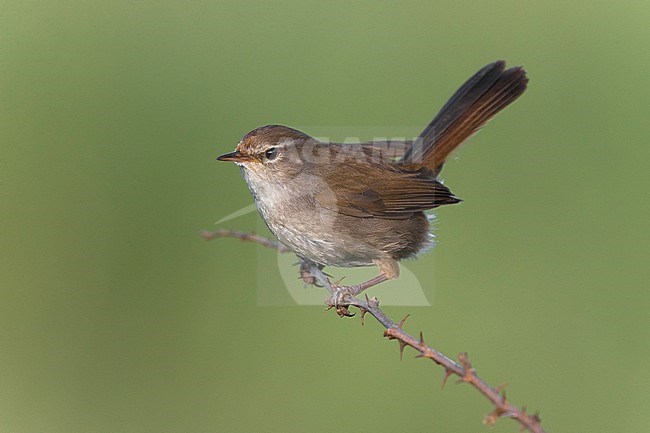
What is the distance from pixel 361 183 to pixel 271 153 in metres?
0.57

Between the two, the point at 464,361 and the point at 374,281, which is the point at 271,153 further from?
the point at 464,361

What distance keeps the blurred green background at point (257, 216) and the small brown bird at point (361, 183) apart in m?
0.59

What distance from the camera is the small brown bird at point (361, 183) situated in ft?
12.3

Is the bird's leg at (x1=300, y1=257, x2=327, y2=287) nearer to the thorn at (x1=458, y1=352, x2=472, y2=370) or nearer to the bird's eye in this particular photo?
the bird's eye

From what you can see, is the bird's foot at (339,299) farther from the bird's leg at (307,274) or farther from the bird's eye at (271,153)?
the bird's eye at (271,153)

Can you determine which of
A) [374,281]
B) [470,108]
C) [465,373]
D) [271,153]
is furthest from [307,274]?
[465,373]

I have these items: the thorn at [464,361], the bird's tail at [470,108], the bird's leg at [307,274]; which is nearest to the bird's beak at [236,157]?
the bird's leg at [307,274]

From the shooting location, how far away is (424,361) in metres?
5.15

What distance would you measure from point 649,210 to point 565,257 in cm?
92

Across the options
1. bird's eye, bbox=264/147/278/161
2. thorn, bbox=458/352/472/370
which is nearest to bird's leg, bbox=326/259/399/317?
bird's eye, bbox=264/147/278/161

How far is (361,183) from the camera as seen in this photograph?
406 centimetres

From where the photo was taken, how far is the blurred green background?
5250mm

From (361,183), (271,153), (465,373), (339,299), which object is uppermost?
(271,153)

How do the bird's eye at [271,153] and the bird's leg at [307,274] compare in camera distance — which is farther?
the bird's leg at [307,274]
